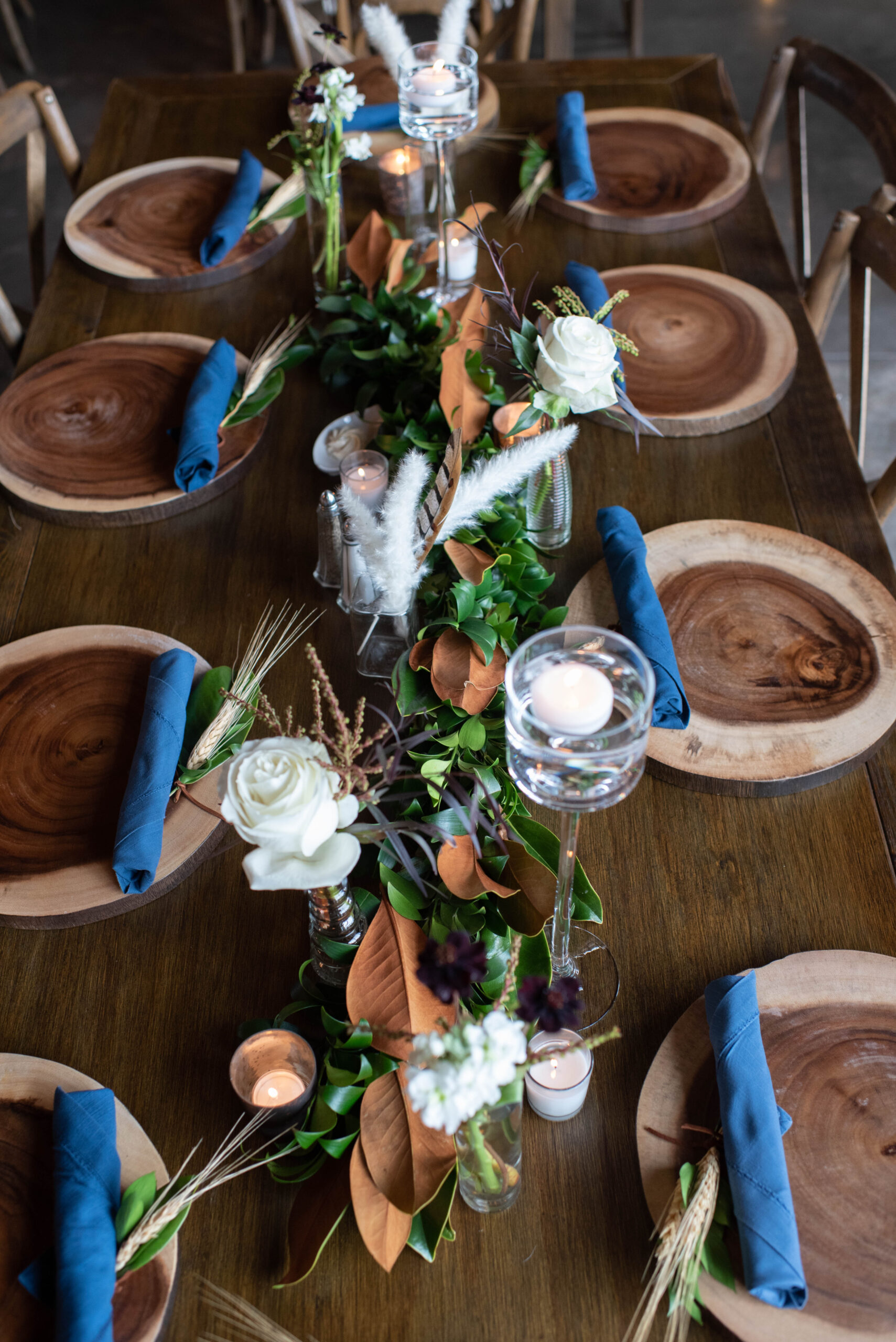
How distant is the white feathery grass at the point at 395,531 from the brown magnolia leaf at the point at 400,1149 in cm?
43

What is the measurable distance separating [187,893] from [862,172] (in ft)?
13.5

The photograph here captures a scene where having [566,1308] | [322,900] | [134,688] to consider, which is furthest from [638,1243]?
[134,688]

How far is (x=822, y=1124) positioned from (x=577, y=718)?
1.25ft

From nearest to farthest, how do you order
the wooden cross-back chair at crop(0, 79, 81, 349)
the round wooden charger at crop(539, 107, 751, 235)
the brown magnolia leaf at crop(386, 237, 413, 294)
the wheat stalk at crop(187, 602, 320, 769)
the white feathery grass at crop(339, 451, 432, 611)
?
the white feathery grass at crop(339, 451, 432, 611)
the wheat stalk at crop(187, 602, 320, 769)
the brown magnolia leaf at crop(386, 237, 413, 294)
the round wooden charger at crop(539, 107, 751, 235)
the wooden cross-back chair at crop(0, 79, 81, 349)

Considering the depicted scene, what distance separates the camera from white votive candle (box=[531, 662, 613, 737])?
2.30ft

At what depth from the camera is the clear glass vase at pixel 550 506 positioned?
1.19 metres

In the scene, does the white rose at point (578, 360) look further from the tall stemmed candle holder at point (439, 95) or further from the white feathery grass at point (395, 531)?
the tall stemmed candle holder at point (439, 95)

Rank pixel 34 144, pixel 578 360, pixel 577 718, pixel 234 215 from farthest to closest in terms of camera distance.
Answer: pixel 34 144, pixel 234 215, pixel 578 360, pixel 577 718

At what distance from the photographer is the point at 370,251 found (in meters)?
1.56

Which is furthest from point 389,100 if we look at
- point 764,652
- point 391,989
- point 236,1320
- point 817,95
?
point 236,1320

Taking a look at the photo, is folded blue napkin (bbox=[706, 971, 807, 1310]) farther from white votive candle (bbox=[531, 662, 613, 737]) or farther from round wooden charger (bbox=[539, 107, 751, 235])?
round wooden charger (bbox=[539, 107, 751, 235])

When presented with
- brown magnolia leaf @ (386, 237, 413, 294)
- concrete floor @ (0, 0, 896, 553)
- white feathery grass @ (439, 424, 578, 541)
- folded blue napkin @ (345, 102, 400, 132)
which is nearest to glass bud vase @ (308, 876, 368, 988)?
white feathery grass @ (439, 424, 578, 541)

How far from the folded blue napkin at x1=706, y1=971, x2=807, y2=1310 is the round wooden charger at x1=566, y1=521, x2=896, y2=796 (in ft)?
0.87

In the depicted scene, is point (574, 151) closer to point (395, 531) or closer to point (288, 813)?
point (395, 531)
